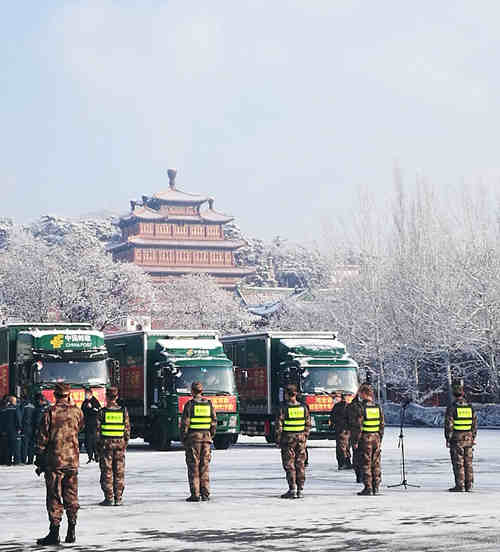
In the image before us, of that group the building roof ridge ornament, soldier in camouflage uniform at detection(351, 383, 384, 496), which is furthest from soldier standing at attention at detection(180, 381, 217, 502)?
the building roof ridge ornament

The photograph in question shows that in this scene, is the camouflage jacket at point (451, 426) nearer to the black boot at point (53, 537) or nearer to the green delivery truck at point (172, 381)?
the black boot at point (53, 537)

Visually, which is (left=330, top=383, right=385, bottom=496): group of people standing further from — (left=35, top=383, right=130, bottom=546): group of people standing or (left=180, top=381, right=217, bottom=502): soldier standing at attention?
(left=35, top=383, right=130, bottom=546): group of people standing

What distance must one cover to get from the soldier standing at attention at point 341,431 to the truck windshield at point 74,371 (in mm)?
9169

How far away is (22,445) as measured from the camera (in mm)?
27438

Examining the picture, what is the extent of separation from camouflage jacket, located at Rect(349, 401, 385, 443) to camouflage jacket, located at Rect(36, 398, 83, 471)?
6049mm

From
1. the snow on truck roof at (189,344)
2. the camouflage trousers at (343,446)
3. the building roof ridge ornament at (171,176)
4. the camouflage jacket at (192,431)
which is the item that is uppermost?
the building roof ridge ornament at (171,176)

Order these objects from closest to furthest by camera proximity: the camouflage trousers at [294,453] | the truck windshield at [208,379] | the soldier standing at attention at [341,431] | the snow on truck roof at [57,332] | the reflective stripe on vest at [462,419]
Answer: the camouflage trousers at [294,453] → the reflective stripe on vest at [462,419] → the soldier standing at attention at [341,431] → the snow on truck roof at [57,332] → the truck windshield at [208,379]

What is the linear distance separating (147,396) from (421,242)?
26.3 m

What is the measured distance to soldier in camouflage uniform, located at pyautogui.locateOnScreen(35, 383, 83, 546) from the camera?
40.8 feet

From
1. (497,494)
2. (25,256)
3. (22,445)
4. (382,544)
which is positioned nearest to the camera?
(382,544)

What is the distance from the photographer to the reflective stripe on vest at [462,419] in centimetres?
1806

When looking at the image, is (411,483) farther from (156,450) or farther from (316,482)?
(156,450)


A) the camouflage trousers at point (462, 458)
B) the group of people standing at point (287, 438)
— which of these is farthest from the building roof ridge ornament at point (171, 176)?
the camouflage trousers at point (462, 458)

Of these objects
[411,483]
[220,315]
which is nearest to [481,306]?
[411,483]
